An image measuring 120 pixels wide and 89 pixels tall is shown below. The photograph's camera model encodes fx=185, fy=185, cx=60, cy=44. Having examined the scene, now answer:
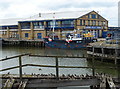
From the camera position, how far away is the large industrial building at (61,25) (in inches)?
2066

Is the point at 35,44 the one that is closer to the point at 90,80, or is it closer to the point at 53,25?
the point at 53,25

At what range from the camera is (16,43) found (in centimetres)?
5762

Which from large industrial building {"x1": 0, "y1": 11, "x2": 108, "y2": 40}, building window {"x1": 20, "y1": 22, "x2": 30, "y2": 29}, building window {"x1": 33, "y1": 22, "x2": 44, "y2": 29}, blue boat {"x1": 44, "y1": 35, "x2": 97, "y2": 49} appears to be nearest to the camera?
blue boat {"x1": 44, "y1": 35, "x2": 97, "y2": 49}

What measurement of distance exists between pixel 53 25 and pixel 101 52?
2972 cm

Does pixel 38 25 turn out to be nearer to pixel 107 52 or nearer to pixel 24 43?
pixel 24 43

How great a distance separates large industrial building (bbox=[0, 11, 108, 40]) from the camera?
52469 millimetres

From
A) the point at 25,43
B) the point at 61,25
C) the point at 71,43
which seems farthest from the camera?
the point at 25,43

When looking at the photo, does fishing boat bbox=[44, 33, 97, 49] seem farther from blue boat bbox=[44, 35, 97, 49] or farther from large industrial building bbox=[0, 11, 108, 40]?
Result: large industrial building bbox=[0, 11, 108, 40]

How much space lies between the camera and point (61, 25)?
53.7m

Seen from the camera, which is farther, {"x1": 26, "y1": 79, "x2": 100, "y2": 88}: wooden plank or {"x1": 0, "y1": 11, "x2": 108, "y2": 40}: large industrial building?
{"x1": 0, "y1": 11, "x2": 108, "y2": 40}: large industrial building

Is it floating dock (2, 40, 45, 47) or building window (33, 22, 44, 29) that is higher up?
building window (33, 22, 44, 29)

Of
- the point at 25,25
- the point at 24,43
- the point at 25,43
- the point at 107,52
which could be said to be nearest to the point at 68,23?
the point at 25,43

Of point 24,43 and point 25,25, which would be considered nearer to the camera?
point 24,43

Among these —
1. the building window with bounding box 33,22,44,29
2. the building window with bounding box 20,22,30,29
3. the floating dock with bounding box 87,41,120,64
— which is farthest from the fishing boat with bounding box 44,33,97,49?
the building window with bounding box 20,22,30,29
